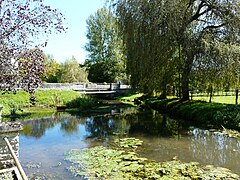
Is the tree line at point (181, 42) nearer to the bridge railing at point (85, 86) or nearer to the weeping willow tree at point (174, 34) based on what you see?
the weeping willow tree at point (174, 34)

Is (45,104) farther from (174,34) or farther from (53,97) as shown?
(174,34)

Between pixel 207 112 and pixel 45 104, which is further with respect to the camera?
pixel 45 104

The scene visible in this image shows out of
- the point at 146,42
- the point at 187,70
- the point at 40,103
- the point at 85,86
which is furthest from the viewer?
the point at 85,86

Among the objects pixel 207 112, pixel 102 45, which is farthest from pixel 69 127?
pixel 102 45

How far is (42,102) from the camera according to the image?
68.8 feet

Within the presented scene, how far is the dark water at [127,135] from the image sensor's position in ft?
23.2

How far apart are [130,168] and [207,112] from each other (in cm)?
806

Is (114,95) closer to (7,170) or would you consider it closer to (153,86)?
(153,86)

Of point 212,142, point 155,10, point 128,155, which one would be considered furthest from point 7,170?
point 155,10

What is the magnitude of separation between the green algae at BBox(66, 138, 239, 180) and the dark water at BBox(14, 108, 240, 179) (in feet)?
1.20

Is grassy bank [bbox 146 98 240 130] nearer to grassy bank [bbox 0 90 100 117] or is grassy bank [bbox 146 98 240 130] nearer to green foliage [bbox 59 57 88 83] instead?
grassy bank [bbox 0 90 100 117]

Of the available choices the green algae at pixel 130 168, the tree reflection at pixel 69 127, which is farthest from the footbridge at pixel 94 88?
the green algae at pixel 130 168

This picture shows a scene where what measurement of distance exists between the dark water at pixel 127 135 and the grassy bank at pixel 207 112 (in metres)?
1.04

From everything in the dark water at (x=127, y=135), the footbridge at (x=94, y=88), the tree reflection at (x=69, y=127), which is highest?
the footbridge at (x=94, y=88)
